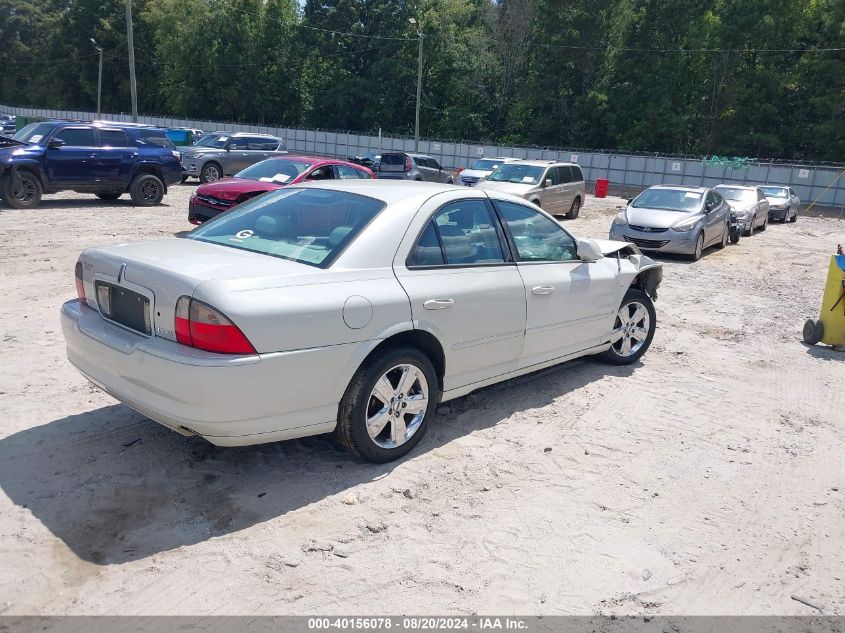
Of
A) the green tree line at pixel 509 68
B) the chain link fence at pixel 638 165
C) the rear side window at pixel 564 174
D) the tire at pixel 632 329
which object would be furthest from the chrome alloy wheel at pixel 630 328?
the green tree line at pixel 509 68

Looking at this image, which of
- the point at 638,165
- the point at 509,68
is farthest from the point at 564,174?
the point at 509,68

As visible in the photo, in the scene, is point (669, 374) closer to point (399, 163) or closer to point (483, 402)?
point (483, 402)

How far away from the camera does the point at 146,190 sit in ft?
56.0

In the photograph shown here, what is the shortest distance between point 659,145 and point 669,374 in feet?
159

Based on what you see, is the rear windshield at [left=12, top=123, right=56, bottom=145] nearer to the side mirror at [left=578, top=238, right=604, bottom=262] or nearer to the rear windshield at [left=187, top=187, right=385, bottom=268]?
the rear windshield at [left=187, top=187, right=385, bottom=268]

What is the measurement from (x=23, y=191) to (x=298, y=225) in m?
13.2

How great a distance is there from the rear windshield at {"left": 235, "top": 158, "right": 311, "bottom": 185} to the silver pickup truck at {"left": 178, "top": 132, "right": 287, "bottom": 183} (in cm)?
925

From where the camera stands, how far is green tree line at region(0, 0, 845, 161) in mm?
46438

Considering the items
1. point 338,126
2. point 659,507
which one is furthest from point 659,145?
point 659,507

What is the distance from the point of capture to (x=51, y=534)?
3.49 meters

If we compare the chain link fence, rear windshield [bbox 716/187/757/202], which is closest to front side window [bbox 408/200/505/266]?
rear windshield [bbox 716/187/757/202]

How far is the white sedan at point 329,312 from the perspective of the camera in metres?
3.63

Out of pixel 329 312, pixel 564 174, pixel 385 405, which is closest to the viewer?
pixel 329 312

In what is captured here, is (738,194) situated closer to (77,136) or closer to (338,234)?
(77,136)
